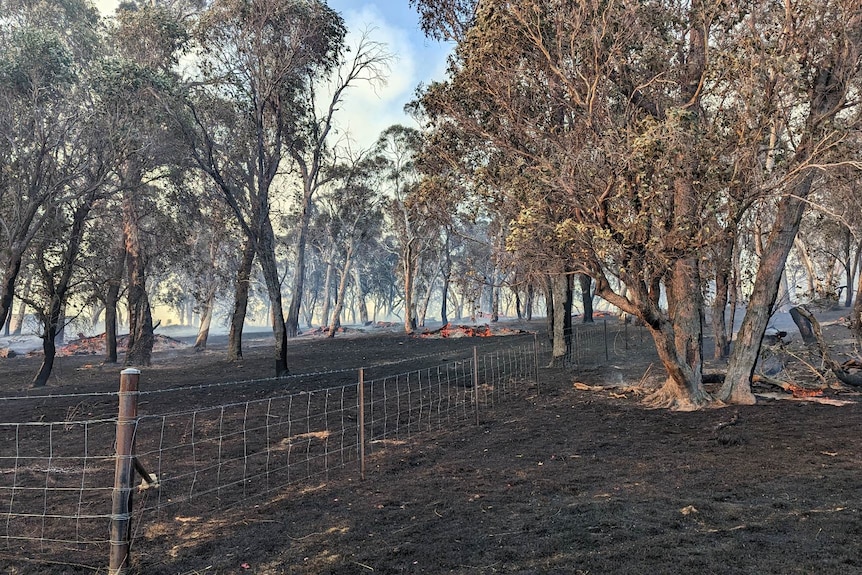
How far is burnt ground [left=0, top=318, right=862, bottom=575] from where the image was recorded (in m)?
4.46

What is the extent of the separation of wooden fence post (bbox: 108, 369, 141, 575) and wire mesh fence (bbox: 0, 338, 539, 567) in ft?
0.14

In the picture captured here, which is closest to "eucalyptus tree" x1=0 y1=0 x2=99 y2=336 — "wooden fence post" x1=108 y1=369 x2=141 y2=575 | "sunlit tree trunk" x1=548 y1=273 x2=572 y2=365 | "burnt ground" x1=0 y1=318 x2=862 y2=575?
"burnt ground" x1=0 y1=318 x2=862 y2=575

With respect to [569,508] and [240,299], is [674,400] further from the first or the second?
[240,299]

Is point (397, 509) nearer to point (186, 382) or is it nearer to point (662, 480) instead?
point (662, 480)

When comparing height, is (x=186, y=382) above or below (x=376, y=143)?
below

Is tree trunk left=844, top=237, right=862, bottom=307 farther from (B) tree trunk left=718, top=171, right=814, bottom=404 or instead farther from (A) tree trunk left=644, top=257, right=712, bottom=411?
(A) tree trunk left=644, top=257, right=712, bottom=411

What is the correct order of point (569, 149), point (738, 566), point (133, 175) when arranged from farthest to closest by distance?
1. point (133, 175)
2. point (569, 149)
3. point (738, 566)

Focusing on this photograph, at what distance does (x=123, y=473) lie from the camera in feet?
14.3

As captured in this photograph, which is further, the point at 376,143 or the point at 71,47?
the point at 376,143

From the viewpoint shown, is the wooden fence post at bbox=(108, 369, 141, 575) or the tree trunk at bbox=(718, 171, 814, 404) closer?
the wooden fence post at bbox=(108, 369, 141, 575)

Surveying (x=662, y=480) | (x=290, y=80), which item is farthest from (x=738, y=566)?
(x=290, y=80)

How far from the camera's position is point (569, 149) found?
9555mm

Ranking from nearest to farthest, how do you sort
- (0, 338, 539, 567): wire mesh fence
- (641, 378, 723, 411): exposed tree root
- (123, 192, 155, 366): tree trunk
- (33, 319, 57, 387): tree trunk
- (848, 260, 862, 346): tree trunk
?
(0, 338, 539, 567): wire mesh fence, (641, 378, 723, 411): exposed tree root, (848, 260, 862, 346): tree trunk, (33, 319, 57, 387): tree trunk, (123, 192, 155, 366): tree trunk

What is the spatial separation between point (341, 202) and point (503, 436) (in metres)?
31.6
